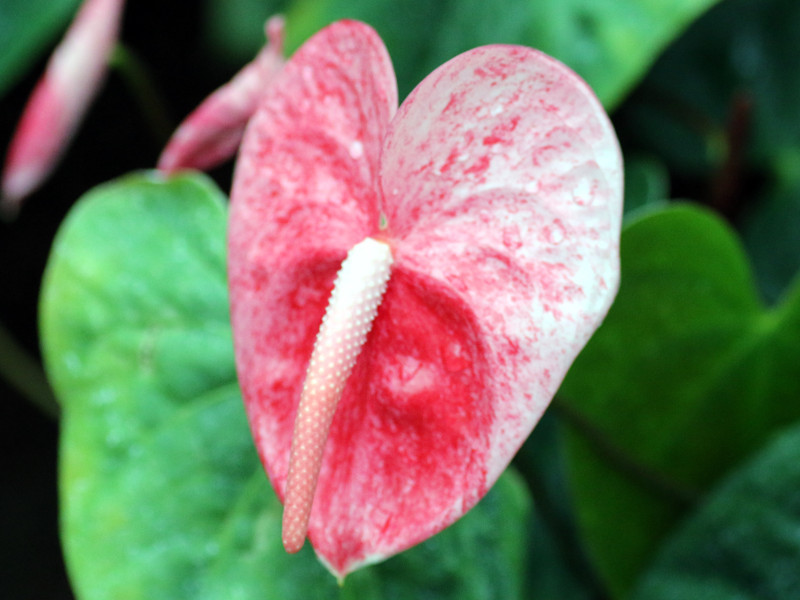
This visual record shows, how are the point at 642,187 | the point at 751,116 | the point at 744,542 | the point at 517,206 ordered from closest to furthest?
the point at 517,206
the point at 744,542
the point at 642,187
the point at 751,116

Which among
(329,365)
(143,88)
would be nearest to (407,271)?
(329,365)

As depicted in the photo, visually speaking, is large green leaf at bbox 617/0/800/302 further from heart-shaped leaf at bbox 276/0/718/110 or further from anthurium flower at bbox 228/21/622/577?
anthurium flower at bbox 228/21/622/577

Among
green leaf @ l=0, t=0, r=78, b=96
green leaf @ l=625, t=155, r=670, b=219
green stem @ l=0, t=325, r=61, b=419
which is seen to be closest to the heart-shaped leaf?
green leaf @ l=625, t=155, r=670, b=219

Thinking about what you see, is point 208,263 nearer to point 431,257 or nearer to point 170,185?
point 170,185

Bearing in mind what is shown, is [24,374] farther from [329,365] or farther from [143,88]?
[329,365]

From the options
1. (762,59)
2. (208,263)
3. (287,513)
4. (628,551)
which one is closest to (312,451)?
(287,513)

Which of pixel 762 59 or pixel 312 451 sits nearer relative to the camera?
pixel 312 451
